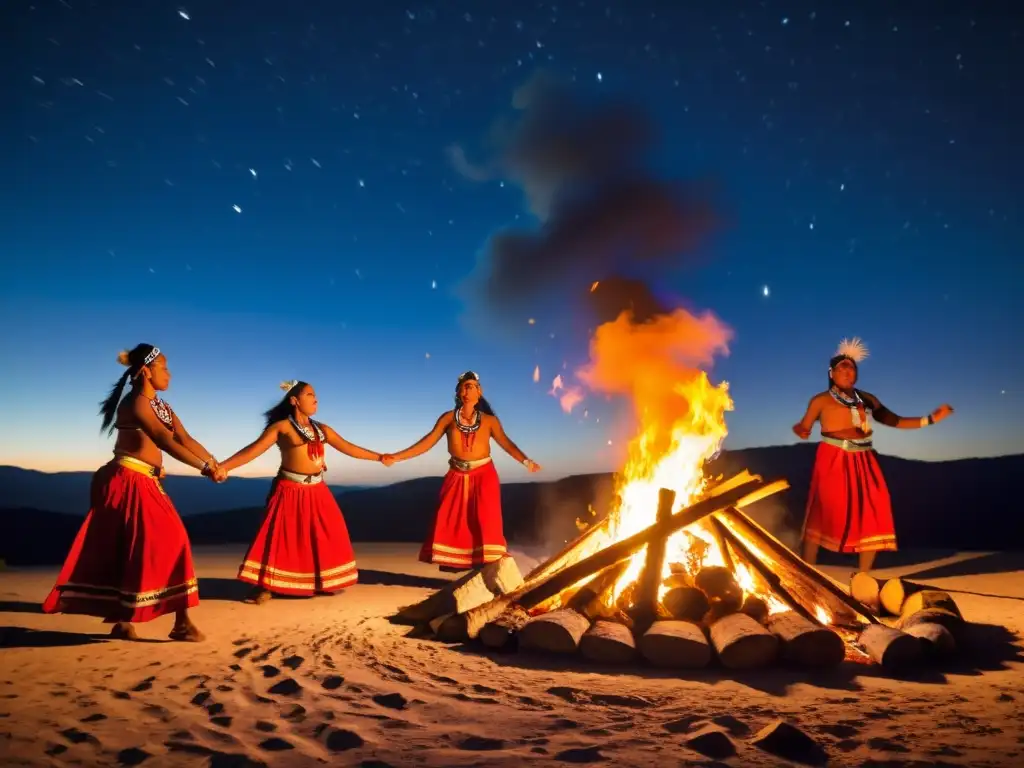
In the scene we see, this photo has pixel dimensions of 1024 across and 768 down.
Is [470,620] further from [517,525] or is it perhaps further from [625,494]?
[517,525]

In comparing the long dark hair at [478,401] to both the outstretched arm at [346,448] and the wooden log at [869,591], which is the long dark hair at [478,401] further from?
the wooden log at [869,591]

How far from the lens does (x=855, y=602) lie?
572cm

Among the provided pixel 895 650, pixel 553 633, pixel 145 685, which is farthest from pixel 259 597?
pixel 895 650

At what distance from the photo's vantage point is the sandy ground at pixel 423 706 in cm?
314

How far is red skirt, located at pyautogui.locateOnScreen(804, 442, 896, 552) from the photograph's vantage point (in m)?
7.64

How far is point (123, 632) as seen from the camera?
550 centimetres

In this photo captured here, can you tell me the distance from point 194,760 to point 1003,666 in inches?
201

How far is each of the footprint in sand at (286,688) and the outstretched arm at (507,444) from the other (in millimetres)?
4792

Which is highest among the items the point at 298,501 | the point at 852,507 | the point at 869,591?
the point at 852,507

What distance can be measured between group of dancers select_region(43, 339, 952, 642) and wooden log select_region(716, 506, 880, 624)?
1845mm

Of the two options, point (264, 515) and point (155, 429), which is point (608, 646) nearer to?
point (155, 429)

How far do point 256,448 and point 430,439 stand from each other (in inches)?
86.3

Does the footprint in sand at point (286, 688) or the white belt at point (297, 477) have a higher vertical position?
the white belt at point (297, 477)

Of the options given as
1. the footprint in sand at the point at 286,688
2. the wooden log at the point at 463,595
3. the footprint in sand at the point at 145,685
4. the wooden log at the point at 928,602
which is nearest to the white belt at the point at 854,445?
the wooden log at the point at 928,602
